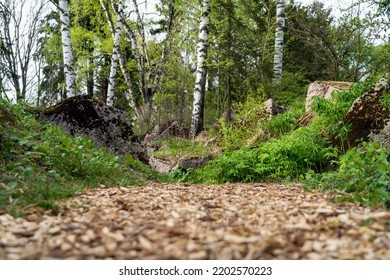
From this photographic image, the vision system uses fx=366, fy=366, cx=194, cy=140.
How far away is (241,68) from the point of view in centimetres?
1370

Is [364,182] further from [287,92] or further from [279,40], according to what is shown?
[279,40]

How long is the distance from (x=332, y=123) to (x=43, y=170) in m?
4.66

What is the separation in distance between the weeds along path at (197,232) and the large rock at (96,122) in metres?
4.49

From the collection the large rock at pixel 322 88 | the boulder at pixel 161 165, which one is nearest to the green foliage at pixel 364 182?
the large rock at pixel 322 88

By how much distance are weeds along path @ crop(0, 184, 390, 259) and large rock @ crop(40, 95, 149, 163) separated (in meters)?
4.49

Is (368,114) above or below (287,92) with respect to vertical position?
below

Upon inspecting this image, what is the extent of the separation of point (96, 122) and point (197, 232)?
5.71 m

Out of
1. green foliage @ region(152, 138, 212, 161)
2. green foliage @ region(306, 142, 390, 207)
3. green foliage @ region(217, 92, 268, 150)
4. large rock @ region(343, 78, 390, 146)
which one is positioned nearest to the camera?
green foliage @ region(306, 142, 390, 207)

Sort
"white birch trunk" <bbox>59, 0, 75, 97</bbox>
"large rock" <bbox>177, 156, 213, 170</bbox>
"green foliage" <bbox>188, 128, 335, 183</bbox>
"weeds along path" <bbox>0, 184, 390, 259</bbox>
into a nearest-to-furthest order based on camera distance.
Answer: "weeds along path" <bbox>0, 184, 390, 259</bbox>, "green foliage" <bbox>188, 128, 335, 183</bbox>, "large rock" <bbox>177, 156, 213, 170</bbox>, "white birch trunk" <bbox>59, 0, 75, 97</bbox>

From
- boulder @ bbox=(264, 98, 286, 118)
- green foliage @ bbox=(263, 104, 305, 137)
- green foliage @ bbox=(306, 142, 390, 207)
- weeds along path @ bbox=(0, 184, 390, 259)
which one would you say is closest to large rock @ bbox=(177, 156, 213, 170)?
green foliage @ bbox=(263, 104, 305, 137)

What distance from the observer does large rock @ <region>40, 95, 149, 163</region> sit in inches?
282

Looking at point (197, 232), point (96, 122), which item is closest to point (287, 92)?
point (96, 122)

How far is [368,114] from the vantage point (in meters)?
5.90

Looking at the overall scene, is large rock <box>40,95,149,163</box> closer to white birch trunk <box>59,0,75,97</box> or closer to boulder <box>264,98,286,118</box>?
white birch trunk <box>59,0,75,97</box>
